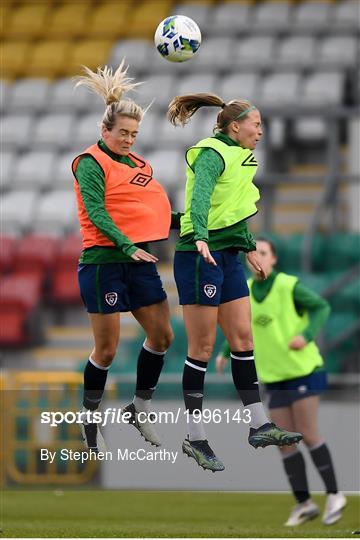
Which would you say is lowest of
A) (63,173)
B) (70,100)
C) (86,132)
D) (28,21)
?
(63,173)

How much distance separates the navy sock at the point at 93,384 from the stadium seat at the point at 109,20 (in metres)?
12.1

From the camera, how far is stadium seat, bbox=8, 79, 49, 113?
669 inches

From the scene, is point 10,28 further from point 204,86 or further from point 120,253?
point 120,253

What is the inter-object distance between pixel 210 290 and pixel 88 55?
11.8 m

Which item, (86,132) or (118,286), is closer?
(118,286)

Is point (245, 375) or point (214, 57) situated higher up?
point (214, 57)

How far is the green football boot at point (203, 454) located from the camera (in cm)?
641

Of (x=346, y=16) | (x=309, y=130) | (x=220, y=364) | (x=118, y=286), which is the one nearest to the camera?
(x=118, y=286)

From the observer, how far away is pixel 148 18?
18234 mm

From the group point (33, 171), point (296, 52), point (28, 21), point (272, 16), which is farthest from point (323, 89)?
point (28, 21)

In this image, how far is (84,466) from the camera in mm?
10953

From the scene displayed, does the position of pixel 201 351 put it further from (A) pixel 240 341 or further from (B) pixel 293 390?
(B) pixel 293 390

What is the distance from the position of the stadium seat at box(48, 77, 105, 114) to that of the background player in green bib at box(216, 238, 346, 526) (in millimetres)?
7943

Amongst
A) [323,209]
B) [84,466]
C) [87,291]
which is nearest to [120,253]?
[87,291]
